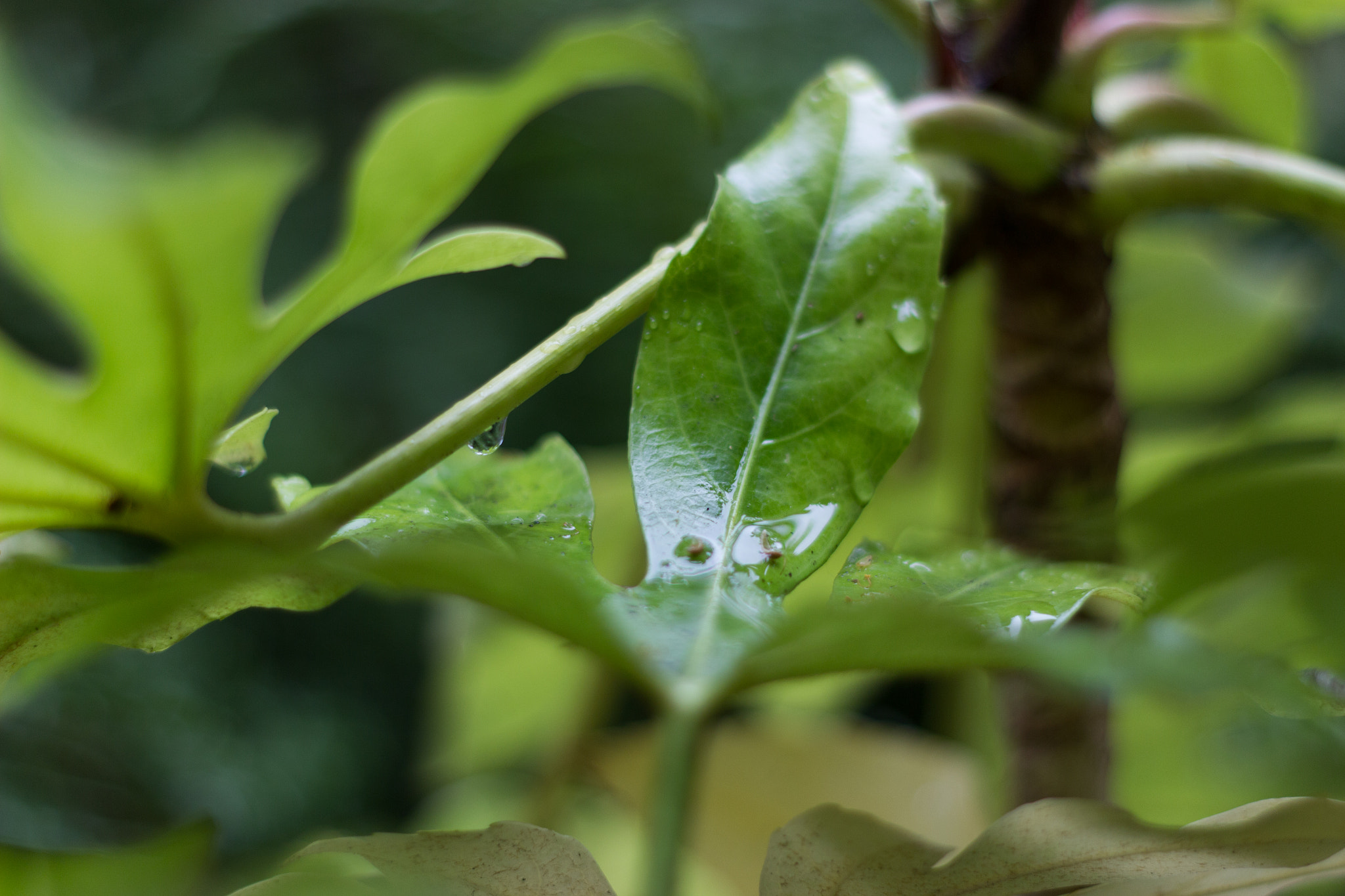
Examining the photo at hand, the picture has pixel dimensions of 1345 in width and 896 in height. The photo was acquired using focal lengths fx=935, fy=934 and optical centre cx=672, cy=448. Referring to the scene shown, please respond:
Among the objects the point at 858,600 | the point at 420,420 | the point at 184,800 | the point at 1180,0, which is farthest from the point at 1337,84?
the point at 184,800

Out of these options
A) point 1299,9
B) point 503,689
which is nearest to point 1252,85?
point 1299,9

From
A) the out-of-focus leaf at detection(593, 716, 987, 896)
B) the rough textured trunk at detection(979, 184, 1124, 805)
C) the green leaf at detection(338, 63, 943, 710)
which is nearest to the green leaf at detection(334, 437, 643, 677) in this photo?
the green leaf at detection(338, 63, 943, 710)

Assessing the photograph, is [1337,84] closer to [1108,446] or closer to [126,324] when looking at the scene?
[1108,446]

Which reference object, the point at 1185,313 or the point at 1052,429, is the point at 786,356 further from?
the point at 1185,313

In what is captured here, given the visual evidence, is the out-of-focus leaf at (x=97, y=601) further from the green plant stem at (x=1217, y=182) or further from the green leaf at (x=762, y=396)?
the green plant stem at (x=1217, y=182)

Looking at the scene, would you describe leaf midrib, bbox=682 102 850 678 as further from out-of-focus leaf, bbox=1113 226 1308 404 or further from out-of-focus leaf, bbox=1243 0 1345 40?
out-of-focus leaf, bbox=1113 226 1308 404

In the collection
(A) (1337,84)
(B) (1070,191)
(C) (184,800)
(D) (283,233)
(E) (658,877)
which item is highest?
(A) (1337,84)

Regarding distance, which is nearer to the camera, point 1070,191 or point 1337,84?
point 1070,191
